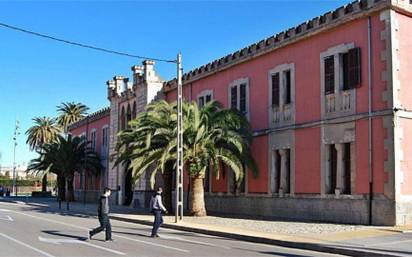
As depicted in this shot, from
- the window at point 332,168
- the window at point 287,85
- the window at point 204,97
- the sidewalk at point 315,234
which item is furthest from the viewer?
the window at point 204,97

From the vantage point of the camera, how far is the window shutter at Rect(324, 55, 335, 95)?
24109 mm

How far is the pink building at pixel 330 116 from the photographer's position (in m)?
21.3

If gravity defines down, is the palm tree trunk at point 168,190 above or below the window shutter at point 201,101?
below

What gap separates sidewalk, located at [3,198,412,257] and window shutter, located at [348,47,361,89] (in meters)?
5.79

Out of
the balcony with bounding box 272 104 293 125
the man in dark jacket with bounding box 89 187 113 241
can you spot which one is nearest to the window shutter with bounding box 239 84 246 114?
the balcony with bounding box 272 104 293 125

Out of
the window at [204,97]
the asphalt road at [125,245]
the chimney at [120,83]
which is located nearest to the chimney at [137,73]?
the chimney at [120,83]

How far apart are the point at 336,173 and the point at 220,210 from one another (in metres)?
9.63

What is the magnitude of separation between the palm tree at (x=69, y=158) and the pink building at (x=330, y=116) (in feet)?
69.8

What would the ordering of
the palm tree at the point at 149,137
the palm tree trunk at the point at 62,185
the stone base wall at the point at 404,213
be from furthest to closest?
the palm tree trunk at the point at 62,185, the palm tree at the point at 149,137, the stone base wall at the point at 404,213

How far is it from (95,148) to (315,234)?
38.4m

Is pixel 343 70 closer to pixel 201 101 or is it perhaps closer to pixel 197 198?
pixel 197 198

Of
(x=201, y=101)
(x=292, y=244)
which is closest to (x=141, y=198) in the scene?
(x=201, y=101)

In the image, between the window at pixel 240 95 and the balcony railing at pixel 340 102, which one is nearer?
the balcony railing at pixel 340 102

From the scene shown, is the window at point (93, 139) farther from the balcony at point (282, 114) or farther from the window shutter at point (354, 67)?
the window shutter at point (354, 67)
